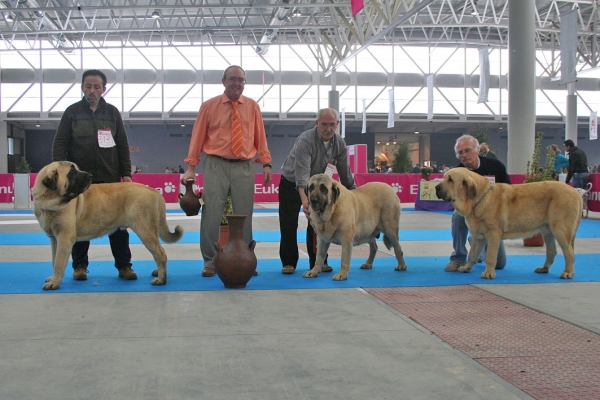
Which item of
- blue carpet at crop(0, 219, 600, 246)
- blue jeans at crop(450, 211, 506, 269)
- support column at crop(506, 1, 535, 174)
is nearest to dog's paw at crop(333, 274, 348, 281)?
blue jeans at crop(450, 211, 506, 269)

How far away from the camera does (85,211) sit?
5137mm

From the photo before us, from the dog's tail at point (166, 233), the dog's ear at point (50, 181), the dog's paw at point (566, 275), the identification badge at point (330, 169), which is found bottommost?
the dog's paw at point (566, 275)

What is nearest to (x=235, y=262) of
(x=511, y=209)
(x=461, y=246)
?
(x=461, y=246)

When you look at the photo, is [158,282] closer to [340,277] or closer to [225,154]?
[225,154]

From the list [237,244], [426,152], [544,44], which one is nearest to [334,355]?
[237,244]

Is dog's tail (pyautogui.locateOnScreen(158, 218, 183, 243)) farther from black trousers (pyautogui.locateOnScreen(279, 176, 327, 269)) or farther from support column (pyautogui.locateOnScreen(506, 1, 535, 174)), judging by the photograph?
support column (pyautogui.locateOnScreen(506, 1, 535, 174))

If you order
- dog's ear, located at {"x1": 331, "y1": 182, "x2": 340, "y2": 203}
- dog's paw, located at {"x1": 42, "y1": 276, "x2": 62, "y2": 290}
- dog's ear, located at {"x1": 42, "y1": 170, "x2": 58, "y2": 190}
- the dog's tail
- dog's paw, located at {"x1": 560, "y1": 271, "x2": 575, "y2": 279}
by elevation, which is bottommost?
dog's paw, located at {"x1": 560, "y1": 271, "x2": 575, "y2": 279}

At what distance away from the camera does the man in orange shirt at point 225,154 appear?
5.75m

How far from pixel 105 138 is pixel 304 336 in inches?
134

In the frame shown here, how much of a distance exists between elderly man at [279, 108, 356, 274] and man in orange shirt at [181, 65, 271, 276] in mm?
493

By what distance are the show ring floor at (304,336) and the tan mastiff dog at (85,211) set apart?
41 cm

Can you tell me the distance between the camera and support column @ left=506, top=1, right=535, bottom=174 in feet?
47.3

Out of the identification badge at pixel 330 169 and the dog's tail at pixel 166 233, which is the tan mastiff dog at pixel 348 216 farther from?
the dog's tail at pixel 166 233

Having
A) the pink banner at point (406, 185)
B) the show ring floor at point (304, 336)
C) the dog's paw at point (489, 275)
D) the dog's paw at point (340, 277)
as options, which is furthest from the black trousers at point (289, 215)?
the pink banner at point (406, 185)
